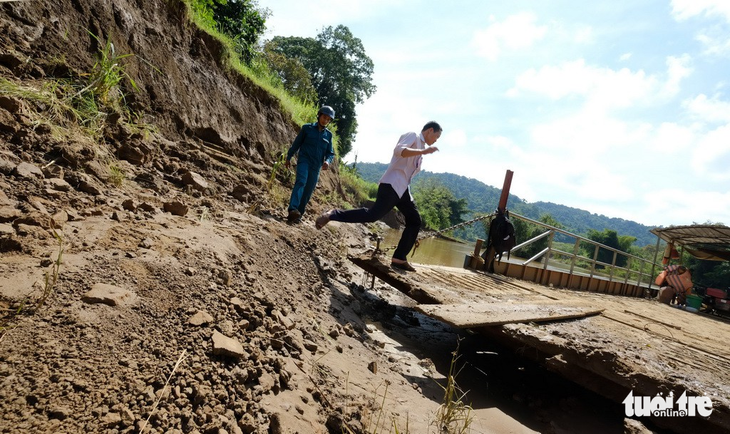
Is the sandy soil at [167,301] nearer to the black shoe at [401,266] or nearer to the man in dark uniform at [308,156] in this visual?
the man in dark uniform at [308,156]

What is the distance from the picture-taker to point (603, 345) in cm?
271

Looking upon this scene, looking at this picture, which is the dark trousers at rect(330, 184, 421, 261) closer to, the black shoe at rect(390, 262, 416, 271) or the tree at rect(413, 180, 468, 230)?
the black shoe at rect(390, 262, 416, 271)

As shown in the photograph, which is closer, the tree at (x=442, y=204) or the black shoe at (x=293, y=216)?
the black shoe at (x=293, y=216)

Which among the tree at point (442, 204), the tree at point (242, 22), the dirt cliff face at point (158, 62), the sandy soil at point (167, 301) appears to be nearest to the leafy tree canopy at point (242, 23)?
the tree at point (242, 22)

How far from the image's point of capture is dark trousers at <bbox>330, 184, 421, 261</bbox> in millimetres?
3902

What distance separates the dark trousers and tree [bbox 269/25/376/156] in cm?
2981

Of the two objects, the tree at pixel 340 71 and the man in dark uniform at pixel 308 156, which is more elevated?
the tree at pixel 340 71

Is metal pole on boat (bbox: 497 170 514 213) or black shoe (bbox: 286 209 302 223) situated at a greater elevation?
metal pole on boat (bbox: 497 170 514 213)

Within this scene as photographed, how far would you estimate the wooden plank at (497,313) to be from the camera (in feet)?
8.98

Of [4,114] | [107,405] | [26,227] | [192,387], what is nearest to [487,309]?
[192,387]

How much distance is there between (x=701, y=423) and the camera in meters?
2.30

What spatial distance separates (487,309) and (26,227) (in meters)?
3.12

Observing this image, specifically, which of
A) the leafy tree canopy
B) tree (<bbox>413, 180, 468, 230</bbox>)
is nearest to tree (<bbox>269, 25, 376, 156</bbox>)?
tree (<bbox>413, 180, 468, 230</bbox>)

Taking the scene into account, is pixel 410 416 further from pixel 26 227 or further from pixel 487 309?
pixel 26 227
